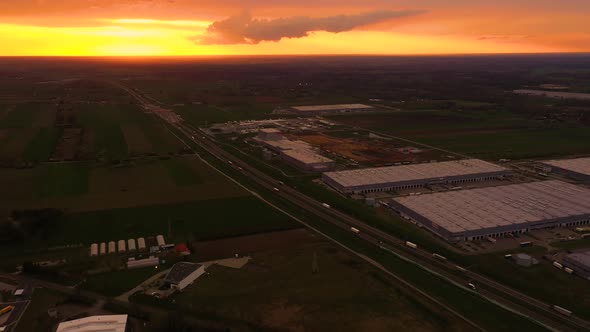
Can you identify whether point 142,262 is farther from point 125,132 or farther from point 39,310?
point 125,132

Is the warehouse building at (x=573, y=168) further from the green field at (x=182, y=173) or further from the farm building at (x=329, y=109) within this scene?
the farm building at (x=329, y=109)

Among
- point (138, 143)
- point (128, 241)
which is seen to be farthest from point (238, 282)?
point (138, 143)

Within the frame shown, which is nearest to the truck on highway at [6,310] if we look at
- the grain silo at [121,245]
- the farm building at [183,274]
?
the grain silo at [121,245]

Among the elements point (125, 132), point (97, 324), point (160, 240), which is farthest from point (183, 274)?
point (125, 132)

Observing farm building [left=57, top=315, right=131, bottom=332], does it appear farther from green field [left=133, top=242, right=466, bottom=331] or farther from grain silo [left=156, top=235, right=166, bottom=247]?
grain silo [left=156, top=235, right=166, bottom=247]

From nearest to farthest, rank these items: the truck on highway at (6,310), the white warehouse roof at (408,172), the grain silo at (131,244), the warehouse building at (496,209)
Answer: the truck on highway at (6,310) < the grain silo at (131,244) < the warehouse building at (496,209) < the white warehouse roof at (408,172)

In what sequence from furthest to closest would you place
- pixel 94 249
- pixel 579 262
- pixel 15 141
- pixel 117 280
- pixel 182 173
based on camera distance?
pixel 15 141 → pixel 182 173 → pixel 94 249 → pixel 579 262 → pixel 117 280

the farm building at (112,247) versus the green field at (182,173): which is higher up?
the green field at (182,173)
